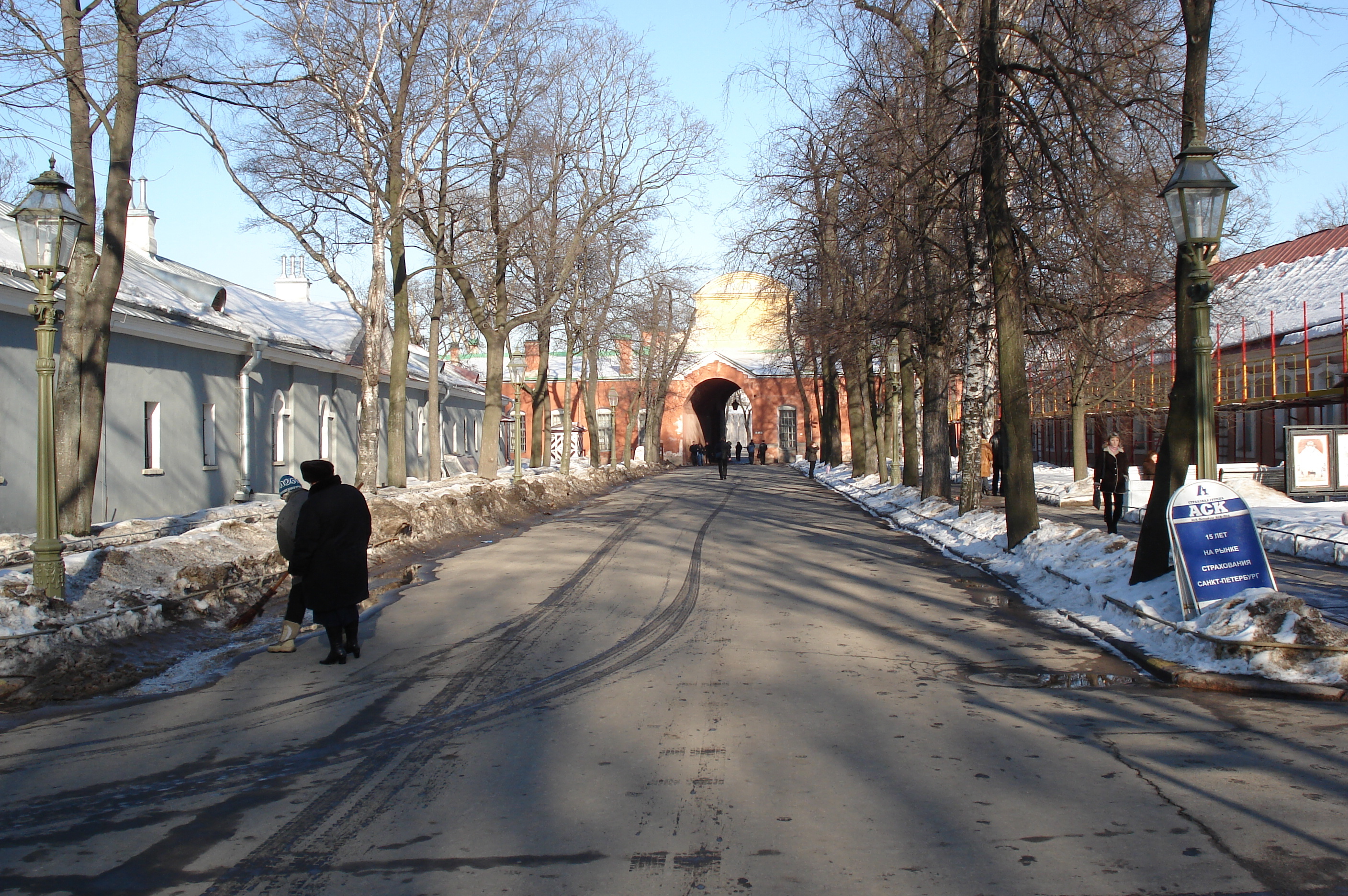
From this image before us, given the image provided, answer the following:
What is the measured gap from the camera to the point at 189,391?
21.9 m

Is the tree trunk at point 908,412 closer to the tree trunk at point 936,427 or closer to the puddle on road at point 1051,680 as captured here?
the tree trunk at point 936,427

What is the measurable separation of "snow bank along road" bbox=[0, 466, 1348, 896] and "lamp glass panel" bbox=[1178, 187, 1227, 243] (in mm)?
3804

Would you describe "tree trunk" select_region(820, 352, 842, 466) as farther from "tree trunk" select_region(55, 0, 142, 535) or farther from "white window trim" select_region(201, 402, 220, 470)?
"tree trunk" select_region(55, 0, 142, 535)

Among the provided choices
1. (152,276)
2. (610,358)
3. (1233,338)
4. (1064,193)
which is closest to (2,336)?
(152,276)

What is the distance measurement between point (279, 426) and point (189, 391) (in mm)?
4580

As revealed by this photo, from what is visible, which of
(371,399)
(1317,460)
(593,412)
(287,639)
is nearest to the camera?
(287,639)

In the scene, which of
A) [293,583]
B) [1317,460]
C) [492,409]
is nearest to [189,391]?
[492,409]

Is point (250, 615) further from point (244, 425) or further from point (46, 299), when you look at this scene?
point (244, 425)

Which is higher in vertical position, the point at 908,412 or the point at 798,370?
the point at 798,370

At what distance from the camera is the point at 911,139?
644 inches

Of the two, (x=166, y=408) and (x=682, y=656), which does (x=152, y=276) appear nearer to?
(x=166, y=408)

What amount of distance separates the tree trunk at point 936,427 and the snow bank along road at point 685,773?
513 inches

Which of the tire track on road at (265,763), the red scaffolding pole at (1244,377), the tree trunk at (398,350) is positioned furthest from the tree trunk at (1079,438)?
the tire track on road at (265,763)

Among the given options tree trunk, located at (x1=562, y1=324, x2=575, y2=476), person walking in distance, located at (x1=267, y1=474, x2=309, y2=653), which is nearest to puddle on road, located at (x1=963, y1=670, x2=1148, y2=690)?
person walking in distance, located at (x1=267, y1=474, x2=309, y2=653)
